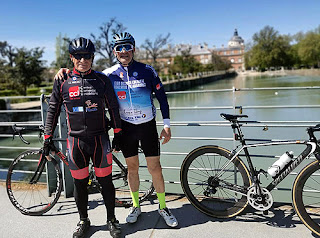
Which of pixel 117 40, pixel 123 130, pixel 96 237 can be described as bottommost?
pixel 96 237

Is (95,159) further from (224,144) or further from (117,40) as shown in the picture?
(224,144)

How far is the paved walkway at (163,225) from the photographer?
8.12ft

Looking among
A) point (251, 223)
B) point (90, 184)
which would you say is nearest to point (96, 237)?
point (90, 184)

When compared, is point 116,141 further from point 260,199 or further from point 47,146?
point 260,199

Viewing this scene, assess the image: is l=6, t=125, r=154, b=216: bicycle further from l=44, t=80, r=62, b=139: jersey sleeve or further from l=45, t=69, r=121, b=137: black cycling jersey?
l=45, t=69, r=121, b=137: black cycling jersey

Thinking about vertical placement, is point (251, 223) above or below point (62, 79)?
below

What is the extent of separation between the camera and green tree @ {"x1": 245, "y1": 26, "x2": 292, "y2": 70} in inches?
3193

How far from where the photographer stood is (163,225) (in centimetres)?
265

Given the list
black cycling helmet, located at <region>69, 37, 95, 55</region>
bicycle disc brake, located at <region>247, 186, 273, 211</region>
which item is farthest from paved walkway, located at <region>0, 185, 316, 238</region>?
black cycling helmet, located at <region>69, 37, 95, 55</region>

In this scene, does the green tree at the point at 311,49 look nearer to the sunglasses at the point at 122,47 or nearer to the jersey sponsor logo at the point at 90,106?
the sunglasses at the point at 122,47

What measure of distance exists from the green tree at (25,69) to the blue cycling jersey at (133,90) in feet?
73.0

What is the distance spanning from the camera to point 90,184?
307 cm

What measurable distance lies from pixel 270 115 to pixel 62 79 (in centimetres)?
1436

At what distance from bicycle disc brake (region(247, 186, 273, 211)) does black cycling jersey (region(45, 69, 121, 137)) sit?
134 cm
